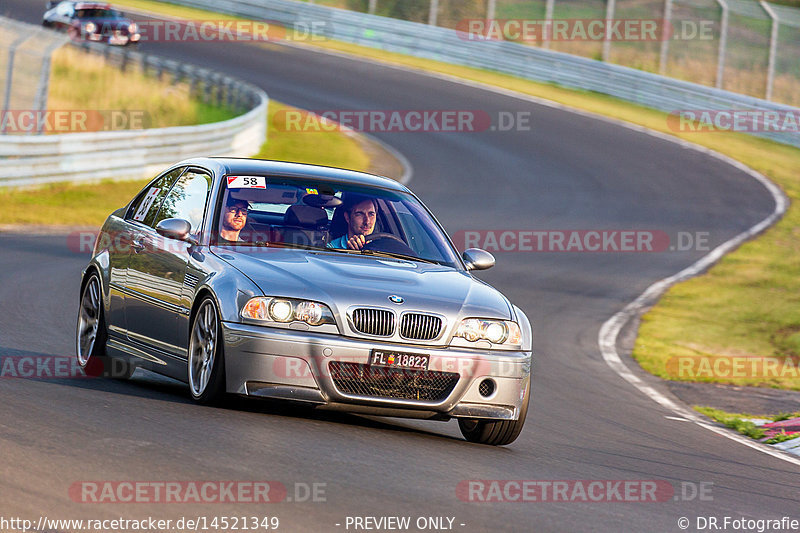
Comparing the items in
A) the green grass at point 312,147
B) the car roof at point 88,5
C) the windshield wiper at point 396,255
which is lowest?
the green grass at point 312,147

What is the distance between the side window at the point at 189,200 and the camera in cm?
844

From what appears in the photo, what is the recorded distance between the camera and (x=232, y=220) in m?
8.16

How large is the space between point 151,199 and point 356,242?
5.80 ft

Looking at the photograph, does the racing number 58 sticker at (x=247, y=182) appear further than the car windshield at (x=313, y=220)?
Yes

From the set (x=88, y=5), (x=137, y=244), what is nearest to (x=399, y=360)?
(x=137, y=244)

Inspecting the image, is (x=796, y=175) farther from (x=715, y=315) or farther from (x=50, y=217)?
(x=50, y=217)

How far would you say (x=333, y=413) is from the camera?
816 cm

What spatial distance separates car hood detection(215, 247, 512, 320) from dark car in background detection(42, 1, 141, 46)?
36459mm

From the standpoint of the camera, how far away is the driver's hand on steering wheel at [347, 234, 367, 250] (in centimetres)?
823

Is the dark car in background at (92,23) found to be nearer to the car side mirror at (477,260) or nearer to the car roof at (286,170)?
the car roof at (286,170)

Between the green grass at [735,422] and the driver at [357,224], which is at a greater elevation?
the driver at [357,224]

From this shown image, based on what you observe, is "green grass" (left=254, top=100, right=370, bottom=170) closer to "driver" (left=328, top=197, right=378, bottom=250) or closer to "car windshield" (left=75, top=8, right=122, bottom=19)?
"car windshield" (left=75, top=8, right=122, bottom=19)

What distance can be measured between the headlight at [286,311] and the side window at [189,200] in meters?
1.24

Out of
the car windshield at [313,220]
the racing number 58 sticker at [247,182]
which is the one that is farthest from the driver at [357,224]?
the racing number 58 sticker at [247,182]
